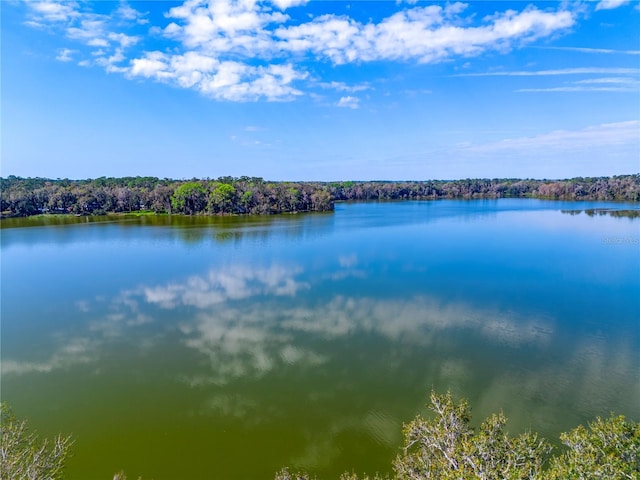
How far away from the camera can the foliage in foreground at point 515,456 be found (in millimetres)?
6082

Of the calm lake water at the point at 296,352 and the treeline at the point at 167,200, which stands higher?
the treeline at the point at 167,200

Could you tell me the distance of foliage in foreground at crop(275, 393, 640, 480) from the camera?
6082mm

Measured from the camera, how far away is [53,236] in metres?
50.7


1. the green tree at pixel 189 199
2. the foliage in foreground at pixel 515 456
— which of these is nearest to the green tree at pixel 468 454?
the foliage in foreground at pixel 515 456

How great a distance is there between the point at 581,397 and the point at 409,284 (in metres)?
14.0

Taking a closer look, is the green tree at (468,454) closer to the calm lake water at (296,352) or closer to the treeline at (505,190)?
the calm lake water at (296,352)

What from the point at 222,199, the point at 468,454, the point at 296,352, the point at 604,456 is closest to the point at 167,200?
the point at 222,199

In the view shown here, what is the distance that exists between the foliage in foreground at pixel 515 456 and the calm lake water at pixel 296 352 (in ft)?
9.41

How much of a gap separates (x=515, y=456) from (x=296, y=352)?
11.0 metres

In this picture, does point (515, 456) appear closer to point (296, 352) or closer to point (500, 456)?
point (500, 456)

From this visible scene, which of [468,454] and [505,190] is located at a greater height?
[505,190]

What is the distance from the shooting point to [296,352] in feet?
54.6

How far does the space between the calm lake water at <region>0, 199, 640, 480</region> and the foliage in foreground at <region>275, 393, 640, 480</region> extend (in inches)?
113

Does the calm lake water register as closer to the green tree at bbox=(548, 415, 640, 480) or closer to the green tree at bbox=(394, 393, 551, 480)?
the green tree at bbox=(394, 393, 551, 480)
